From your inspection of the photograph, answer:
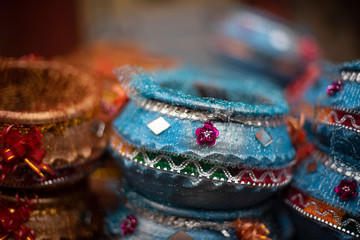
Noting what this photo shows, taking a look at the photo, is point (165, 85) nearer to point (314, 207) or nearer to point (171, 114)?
point (171, 114)

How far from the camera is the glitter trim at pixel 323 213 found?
0.68 meters

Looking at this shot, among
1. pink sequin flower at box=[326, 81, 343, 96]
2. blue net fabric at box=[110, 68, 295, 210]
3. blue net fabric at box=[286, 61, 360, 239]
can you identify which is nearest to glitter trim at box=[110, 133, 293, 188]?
blue net fabric at box=[110, 68, 295, 210]

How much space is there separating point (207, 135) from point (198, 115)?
1.9 inches

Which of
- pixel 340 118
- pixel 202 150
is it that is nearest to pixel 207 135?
pixel 202 150

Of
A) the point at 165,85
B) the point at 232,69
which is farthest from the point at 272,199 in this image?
the point at 232,69

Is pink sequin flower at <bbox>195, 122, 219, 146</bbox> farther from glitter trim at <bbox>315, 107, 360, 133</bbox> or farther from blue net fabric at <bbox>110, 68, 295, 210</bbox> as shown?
glitter trim at <bbox>315, 107, 360, 133</bbox>

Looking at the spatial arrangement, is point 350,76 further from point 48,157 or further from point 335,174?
point 48,157

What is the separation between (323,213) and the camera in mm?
700

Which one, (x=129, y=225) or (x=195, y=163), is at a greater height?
(x=195, y=163)

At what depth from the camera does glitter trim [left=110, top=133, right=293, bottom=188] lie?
0.65 m

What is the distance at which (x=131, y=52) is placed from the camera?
1.59 metres

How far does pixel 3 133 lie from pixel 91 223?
33 centimetres

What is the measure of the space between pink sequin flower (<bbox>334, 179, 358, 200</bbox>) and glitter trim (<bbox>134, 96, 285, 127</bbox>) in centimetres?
17

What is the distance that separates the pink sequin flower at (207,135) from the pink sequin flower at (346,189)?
0.27 m
